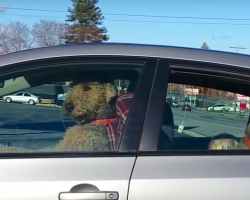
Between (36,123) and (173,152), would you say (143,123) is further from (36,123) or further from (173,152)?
(36,123)

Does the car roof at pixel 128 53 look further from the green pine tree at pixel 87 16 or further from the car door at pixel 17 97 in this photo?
the green pine tree at pixel 87 16

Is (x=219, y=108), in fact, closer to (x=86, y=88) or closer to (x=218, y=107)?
(x=218, y=107)

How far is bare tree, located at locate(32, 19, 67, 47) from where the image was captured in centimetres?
3614

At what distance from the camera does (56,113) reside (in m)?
2.78

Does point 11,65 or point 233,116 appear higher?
point 11,65

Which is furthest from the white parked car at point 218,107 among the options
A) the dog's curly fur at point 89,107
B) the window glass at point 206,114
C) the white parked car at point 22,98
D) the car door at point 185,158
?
the white parked car at point 22,98

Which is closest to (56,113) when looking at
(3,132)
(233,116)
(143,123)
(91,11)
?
(3,132)

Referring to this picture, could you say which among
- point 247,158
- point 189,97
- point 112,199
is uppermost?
point 189,97

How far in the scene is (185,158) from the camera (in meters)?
2.53

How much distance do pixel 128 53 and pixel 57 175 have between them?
0.76 m

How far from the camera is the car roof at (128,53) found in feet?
8.89

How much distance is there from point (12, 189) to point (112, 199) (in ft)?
1.55

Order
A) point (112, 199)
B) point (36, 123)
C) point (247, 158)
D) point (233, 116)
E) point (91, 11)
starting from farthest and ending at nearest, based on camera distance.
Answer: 1. point (91, 11)
2. point (233, 116)
3. point (36, 123)
4. point (247, 158)
5. point (112, 199)

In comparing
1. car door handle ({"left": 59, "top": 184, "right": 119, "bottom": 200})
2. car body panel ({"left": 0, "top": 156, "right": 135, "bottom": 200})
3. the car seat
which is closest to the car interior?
the car seat
